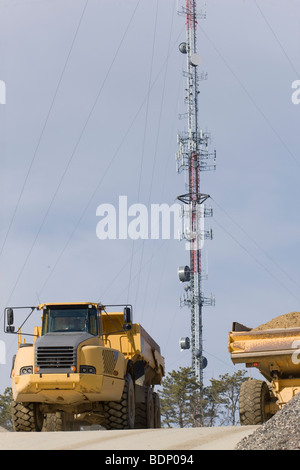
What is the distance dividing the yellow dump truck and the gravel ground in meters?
5.94

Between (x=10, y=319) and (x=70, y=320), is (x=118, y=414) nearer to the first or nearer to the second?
(x=70, y=320)

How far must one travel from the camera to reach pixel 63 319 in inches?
839

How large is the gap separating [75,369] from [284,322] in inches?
240

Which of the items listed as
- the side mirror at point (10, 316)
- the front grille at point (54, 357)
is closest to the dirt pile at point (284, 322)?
the front grille at point (54, 357)

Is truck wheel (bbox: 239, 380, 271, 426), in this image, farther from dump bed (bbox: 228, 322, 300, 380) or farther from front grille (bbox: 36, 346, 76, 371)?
front grille (bbox: 36, 346, 76, 371)

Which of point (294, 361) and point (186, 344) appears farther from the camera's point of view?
point (186, 344)

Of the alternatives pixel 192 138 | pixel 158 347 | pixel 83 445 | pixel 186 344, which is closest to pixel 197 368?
pixel 186 344

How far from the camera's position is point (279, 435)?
12.5 metres

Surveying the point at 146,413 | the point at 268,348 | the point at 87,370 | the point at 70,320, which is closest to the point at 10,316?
the point at 70,320

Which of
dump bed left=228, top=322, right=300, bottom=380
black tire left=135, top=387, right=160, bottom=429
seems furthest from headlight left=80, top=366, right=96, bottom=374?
black tire left=135, top=387, right=160, bottom=429

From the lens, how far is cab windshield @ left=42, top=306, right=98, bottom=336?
69.4ft

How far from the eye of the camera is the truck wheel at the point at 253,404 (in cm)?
2088
